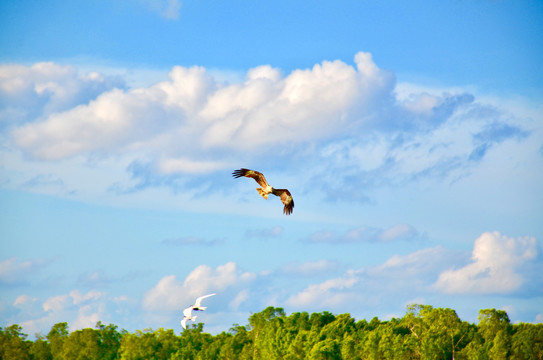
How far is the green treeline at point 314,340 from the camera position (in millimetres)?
78625

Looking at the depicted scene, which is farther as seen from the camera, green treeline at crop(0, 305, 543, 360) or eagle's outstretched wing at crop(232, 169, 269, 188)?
green treeline at crop(0, 305, 543, 360)

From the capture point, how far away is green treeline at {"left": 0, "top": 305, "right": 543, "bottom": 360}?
78.6m

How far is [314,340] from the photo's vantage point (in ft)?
284

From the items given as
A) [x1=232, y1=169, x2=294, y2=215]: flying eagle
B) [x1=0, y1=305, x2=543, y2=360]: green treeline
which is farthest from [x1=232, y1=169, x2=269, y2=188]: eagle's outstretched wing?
[x1=0, y1=305, x2=543, y2=360]: green treeline

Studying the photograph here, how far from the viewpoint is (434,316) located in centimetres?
8581

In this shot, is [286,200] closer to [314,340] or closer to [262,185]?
[262,185]

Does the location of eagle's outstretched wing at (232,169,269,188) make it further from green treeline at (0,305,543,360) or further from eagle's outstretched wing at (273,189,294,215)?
green treeline at (0,305,543,360)

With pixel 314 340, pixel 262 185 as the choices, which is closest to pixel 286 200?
pixel 262 185

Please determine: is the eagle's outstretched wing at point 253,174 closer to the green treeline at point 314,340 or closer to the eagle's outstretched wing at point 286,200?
the eagle's outstretched wing at point 286,200

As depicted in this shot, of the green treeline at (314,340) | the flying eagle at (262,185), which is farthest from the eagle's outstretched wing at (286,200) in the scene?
the green treeline at (314,340)

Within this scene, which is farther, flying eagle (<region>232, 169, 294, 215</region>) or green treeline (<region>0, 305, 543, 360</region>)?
green treeline (<region>0, 305, 543, 360</region>)

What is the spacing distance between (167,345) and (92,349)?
10607mm

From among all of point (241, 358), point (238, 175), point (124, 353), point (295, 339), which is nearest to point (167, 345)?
point (124, 353)

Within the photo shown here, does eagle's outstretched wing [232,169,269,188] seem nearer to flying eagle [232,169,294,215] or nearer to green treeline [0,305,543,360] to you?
flying eagle [232,169,294,215]
